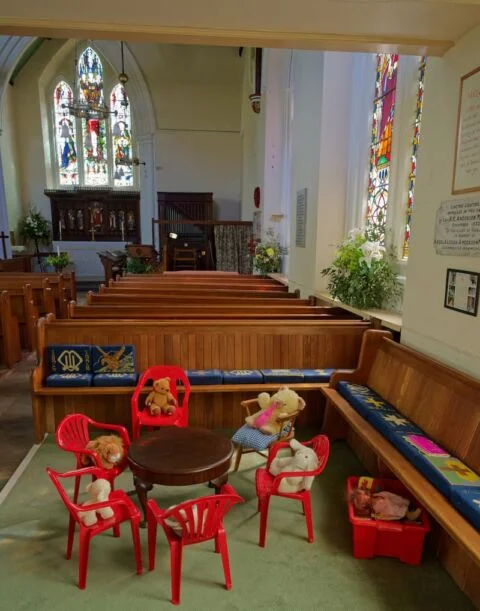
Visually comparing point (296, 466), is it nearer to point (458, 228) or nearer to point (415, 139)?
point (458, 228)

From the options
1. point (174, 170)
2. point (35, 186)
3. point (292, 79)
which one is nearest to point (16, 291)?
point (292, 79)

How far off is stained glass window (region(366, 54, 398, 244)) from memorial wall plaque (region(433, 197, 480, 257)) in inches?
57.4

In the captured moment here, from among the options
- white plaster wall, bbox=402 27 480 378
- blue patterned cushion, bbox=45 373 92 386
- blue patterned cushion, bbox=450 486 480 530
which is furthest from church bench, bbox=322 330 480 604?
blue patterned cushion, bbox=45 373 92 386

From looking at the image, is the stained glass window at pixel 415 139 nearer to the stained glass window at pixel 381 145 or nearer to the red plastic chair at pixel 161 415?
the stained glass window at pixel 381 145

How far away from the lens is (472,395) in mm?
2086

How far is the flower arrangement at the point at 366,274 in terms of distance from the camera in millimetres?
3580

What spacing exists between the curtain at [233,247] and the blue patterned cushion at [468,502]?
8098 mm

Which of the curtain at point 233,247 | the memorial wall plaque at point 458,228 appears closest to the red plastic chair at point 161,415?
the memorial wall plaque at point 458,228

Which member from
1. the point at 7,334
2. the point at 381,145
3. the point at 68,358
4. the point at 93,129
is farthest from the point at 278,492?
the point at 93,129

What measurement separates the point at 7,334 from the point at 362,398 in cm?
425

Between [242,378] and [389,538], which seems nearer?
[389,538]

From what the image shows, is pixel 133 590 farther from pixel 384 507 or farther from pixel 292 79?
pixel 292 79

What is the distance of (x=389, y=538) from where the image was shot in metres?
2.08

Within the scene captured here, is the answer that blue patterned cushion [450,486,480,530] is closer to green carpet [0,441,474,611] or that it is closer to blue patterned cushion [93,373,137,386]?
green carpet [0,441,474,611]
